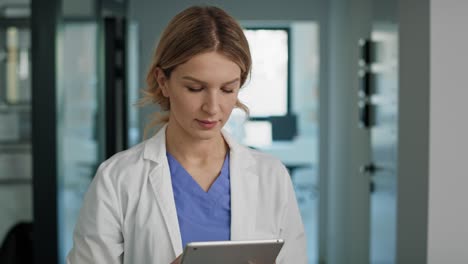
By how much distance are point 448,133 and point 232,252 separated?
1.60 metres

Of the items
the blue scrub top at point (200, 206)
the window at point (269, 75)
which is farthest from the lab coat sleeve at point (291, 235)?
the window at point (269, 75)

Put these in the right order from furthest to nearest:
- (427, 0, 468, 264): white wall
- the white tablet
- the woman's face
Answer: (427, 0, 468, 264): white wall → the woman's face → the white tablet

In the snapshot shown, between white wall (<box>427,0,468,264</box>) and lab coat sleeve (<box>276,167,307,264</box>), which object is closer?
lab coat sleeve (<box>276,167,307,264</box>)

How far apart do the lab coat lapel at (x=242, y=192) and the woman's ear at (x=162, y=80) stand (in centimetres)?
19

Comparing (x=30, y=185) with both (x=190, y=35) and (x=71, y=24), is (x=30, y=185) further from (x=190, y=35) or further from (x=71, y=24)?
(x=190, y=35)

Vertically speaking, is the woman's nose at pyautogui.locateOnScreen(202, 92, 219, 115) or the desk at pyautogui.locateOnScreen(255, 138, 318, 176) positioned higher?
the woman's nose at pyautogui.locateOnScreen(202, 92, 219, 115)

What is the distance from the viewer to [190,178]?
4.86 feet

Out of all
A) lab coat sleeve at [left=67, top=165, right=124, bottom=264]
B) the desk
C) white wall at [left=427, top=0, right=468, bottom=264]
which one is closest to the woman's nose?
lab coat sleeve at [left=67, top=165, right=124, bottom=264]

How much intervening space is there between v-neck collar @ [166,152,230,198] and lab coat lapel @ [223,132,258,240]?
23 millimetres

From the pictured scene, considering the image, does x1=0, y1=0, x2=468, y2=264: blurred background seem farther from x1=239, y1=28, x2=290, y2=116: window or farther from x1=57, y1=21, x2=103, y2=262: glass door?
x1=239, y1=28, x2=290, y2=116: window

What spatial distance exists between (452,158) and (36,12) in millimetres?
1707

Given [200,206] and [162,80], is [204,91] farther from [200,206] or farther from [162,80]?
[200,206]

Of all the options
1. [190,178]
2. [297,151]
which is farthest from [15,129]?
[297,151]

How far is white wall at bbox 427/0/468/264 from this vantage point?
2.58 meters
